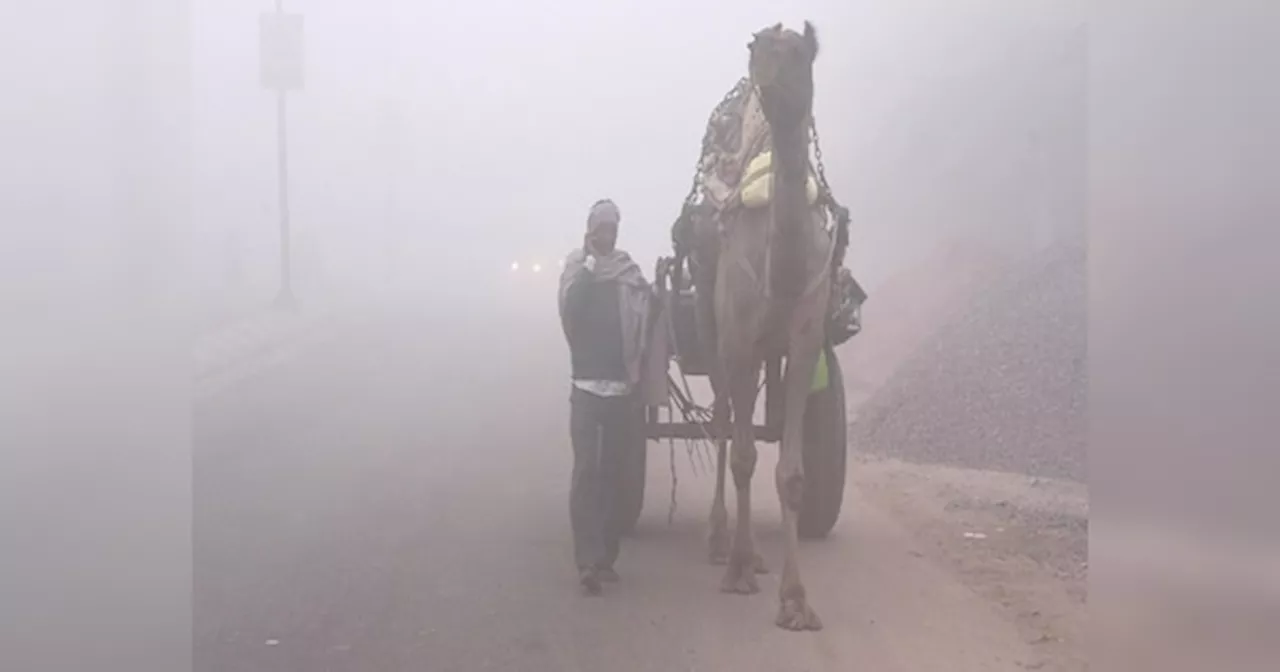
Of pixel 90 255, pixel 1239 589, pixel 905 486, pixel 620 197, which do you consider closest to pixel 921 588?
pixel 905 486

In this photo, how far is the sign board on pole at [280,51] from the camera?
4602 mm

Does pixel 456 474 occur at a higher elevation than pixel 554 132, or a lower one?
lower

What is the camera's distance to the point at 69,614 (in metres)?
4.14

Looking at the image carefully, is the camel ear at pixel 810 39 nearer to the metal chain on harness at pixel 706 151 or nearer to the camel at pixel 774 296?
the camel at pixel 774 296

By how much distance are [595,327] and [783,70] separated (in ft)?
3.89

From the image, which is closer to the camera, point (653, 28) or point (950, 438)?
point (653, 28)

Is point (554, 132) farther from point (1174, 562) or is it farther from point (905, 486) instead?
point (1174, 562)

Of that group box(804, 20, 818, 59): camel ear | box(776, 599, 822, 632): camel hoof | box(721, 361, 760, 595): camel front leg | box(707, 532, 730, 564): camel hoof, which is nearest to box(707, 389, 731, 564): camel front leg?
box(707, 532, 730, 564): camel hoof

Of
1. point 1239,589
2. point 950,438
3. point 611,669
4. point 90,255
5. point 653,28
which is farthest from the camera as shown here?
point 950,438

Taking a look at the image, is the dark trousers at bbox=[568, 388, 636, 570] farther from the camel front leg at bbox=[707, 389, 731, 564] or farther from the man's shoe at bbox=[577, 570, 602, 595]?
the camel front leg at bbox=[707, 389, 731, 564]

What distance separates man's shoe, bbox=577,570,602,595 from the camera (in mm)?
4520

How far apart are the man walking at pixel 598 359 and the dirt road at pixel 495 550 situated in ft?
0.54

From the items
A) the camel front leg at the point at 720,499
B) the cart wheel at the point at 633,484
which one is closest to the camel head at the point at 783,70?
the camel front leg at the point at 720,499

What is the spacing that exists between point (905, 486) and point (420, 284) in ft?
6.30
